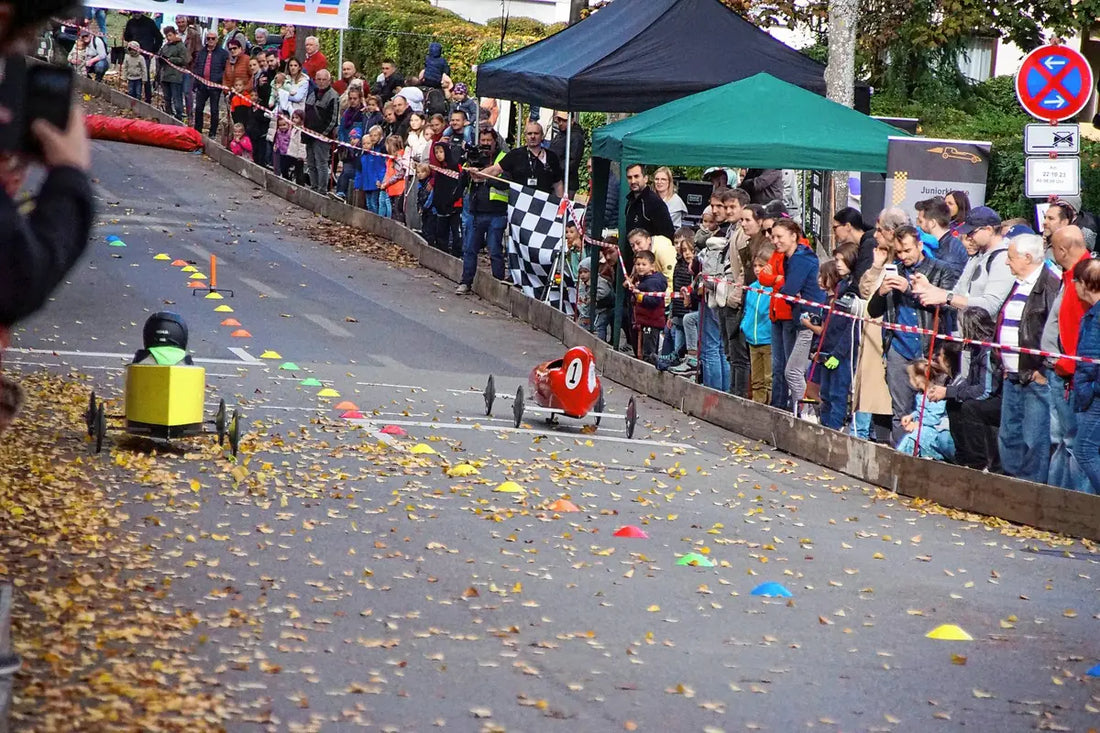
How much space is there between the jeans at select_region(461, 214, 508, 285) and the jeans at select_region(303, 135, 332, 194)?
6.97 metres

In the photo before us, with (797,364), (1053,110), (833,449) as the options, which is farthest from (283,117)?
(833,449)

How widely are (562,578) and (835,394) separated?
5.31 meters

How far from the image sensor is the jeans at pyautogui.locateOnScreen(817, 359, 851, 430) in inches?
549

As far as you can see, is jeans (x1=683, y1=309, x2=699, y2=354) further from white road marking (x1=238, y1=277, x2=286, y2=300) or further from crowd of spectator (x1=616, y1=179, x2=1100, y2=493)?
white road marking (x1=238, y1=277, x2=286, y2=300)

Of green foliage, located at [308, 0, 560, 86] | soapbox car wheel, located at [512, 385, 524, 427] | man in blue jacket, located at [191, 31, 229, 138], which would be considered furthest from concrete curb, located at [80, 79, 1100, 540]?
green foliage, located at [308, 0, 560, 86]

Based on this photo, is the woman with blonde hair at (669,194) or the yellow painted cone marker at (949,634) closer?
the yellow painted cone marker at (949,634)

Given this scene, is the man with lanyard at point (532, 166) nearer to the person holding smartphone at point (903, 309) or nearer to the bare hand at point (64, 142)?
the person holding smartphone at point (903, 309)

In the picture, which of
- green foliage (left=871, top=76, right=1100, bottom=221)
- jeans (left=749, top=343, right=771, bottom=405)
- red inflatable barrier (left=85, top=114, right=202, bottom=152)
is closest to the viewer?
jeans (left=749, top=343, right=771, bottom=405)

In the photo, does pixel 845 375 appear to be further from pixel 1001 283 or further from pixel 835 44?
pixel 835 44

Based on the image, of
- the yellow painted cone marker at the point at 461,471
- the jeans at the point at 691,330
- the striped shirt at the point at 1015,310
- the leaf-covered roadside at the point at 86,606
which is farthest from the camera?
the jeans at the point at 691,330

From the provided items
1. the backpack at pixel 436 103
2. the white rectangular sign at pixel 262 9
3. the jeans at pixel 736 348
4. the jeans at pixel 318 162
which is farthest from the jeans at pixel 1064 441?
the jeans at pixel 318 162

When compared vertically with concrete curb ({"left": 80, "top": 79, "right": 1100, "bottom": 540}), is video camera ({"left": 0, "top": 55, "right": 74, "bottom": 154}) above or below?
above

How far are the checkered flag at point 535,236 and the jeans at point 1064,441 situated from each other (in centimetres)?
933

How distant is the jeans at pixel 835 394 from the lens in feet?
45.8
